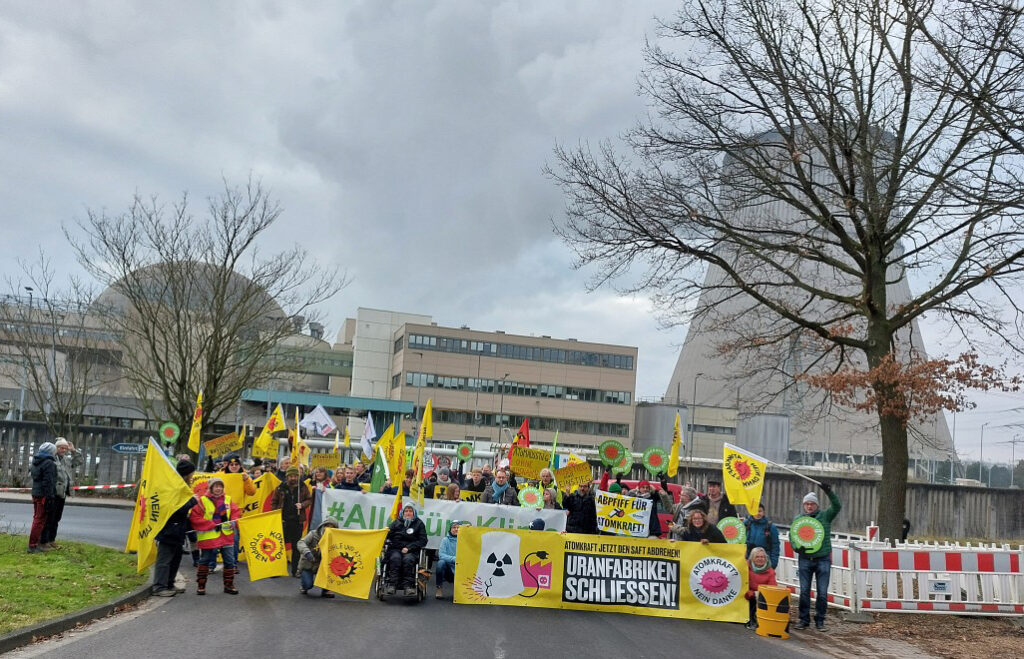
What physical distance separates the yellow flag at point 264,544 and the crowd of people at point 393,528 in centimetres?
29

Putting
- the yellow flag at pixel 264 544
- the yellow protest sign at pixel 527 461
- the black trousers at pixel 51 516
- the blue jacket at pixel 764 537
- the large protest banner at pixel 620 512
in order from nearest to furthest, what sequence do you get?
the yellow flag at pixel 264 544
the blue jacket at pixel 764 537
the black trousers at pixel 51 516
the large protest banner at pixel 620 512
the yellow protest sign at pixel 527 461

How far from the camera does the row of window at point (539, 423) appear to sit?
81.2m

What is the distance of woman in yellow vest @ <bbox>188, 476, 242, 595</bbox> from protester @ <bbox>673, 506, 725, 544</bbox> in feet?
21.7

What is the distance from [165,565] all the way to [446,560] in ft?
13.3

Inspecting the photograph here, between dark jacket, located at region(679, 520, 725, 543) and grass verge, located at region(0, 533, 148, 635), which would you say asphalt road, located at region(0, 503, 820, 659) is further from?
dark jacket, located at region(679, 520, 725, 543)

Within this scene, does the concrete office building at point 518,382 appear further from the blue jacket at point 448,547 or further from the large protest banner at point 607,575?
the large protest banner at point 607,575

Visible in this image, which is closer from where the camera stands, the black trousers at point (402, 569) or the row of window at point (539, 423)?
the black trousers at point (402, 569)

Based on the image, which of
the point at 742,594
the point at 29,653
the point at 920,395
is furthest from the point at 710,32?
the point at 29,653

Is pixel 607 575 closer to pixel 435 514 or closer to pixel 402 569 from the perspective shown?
pixel 402 569

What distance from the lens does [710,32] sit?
61.6 ft

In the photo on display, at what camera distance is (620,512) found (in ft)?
50.8

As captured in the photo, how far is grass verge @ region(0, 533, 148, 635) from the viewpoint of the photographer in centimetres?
1022

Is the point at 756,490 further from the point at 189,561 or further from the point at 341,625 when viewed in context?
the point at 189,561

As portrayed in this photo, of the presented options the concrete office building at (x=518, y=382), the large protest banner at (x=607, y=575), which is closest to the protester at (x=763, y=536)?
the large protest banner at (x=607, y=575)
